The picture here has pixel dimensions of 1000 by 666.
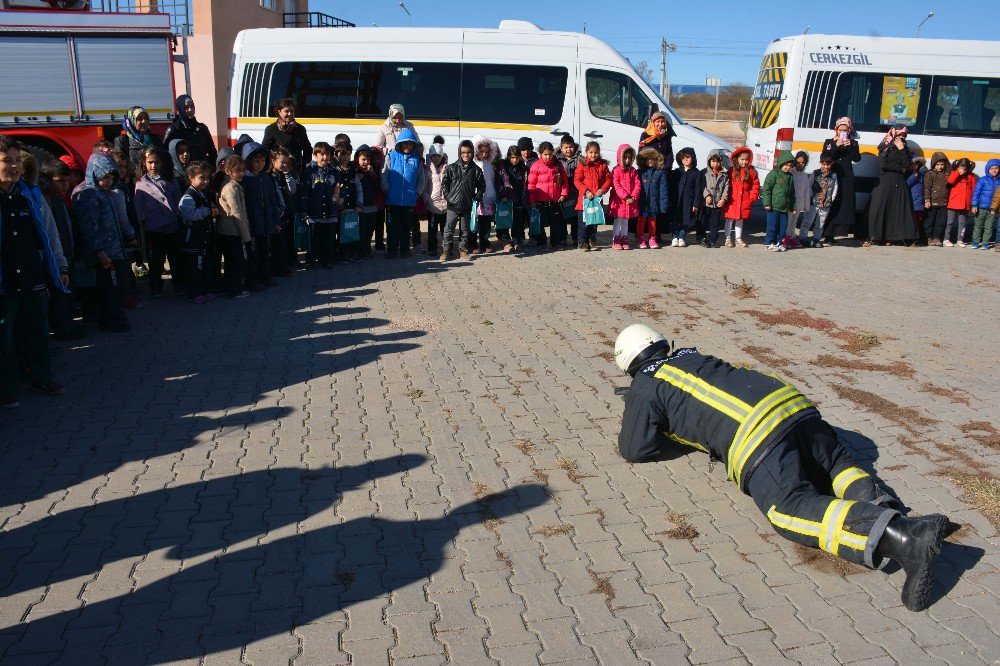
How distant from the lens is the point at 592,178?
12.3 m

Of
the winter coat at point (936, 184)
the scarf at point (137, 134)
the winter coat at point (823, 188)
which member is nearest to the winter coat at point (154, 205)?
the scarf at point (137, 134)

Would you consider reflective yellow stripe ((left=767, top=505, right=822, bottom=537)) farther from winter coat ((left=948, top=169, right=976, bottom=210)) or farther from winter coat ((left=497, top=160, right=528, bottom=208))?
winter coat ((left=948, top=169, right=976, bottom=210))

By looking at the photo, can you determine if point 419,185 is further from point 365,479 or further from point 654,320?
point 365,479

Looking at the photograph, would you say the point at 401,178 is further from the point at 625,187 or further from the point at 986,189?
the point at 986,189

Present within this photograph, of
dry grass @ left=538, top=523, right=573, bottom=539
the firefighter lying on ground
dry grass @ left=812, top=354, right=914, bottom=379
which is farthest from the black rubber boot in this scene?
dry grass @ left=812, top=354, right=914, bottom=379

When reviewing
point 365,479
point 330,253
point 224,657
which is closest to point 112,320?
point 330,253

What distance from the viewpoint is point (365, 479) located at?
17.1ft

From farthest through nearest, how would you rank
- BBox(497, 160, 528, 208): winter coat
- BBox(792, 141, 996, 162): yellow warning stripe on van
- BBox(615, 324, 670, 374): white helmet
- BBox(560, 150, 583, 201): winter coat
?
BBox(792, 141, 996, 162): yellow warning stripe on van < BBox(560, 150, 583, 201): winter coat < BBox(497, 160, 528, 208): winter coat < BBox(615, 324, 670, 374): white helmet

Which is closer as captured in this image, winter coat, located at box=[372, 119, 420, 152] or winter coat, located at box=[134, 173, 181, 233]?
winter coat, located at box=[134, 173, 181, 233]

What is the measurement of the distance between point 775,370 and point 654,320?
1.84 meters

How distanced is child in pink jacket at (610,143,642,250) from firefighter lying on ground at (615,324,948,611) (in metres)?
7.32

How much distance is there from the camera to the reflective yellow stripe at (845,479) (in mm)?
4526

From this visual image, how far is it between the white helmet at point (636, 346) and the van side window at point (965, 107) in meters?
11.3

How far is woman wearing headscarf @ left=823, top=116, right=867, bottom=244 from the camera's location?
13266mm
